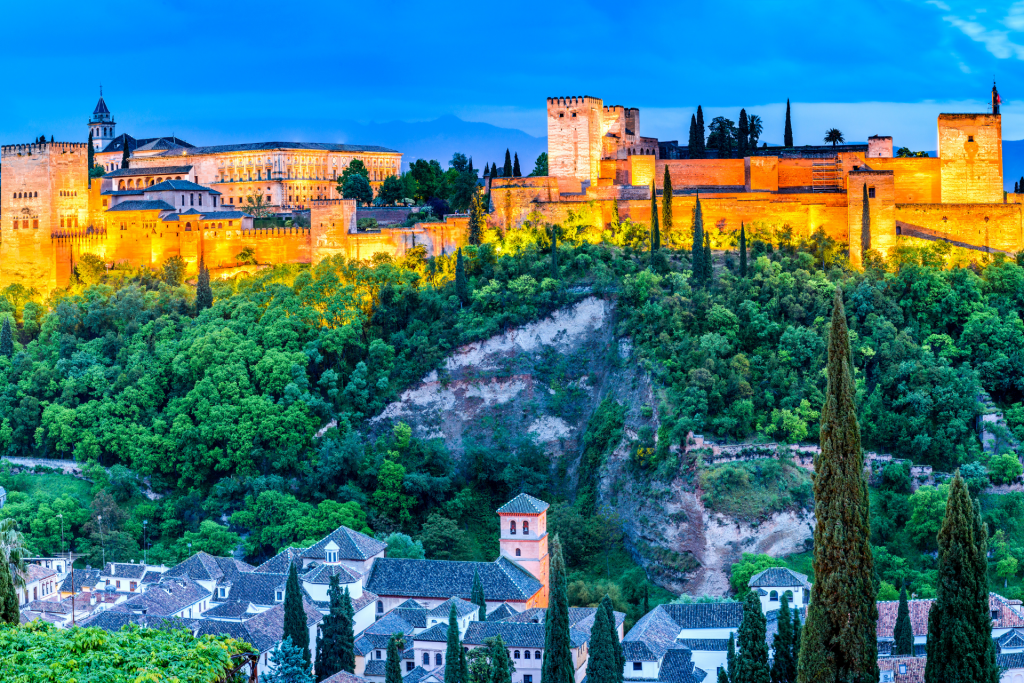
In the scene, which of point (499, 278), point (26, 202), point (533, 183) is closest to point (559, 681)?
point (499, 278)

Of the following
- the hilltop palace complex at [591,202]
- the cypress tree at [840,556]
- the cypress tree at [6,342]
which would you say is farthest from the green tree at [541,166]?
the cypress tree at [840,556]

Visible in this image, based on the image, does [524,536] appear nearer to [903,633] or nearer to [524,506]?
[524,506]

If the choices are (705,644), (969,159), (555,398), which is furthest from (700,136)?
(705,644)

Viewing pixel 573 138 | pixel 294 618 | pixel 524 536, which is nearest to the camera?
pixel 294 618

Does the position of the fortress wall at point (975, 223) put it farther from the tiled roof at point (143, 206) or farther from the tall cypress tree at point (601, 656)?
the tiled roof at point (143, 206)

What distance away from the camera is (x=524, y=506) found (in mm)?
45906

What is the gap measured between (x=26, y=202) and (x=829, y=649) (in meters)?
53.8

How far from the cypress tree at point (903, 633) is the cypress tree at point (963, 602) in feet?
37.1

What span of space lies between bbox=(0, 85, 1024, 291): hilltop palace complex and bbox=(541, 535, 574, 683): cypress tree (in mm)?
25914

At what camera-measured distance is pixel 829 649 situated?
2530 cm

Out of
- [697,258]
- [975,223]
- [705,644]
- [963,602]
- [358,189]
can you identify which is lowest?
[705,644]

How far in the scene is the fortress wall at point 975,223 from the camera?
2263 inches

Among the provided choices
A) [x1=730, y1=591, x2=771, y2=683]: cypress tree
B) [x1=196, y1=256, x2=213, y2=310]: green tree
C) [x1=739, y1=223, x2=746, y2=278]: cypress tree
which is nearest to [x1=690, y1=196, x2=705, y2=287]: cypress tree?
[x1=739, y1=223, x2=746, y2=278]: cypress tree

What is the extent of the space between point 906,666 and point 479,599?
11.9 meters
